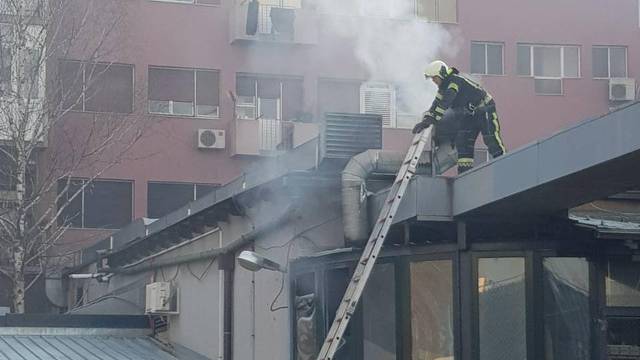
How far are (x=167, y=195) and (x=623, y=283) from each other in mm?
24437

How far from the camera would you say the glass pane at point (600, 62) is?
3731 centimetres

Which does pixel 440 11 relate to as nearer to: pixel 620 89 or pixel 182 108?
pixel 620 89

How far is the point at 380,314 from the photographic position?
447 inches

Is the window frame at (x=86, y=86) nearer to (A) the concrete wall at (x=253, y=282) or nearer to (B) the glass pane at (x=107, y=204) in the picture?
(B) the glass pane at (x=107, y=204)

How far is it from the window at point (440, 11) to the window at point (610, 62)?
4.88 meters

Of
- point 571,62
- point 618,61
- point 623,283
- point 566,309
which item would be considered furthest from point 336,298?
point 618,61

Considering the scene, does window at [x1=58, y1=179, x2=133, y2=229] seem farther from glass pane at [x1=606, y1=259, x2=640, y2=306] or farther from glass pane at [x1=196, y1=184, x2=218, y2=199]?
glass pane at [x1=606, y1=259, x2=640, y2=306]

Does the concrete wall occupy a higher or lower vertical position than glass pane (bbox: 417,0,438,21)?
lower

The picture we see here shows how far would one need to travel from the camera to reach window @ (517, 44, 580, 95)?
37.2m

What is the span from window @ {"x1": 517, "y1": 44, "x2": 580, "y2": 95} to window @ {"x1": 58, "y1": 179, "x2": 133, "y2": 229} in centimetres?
1252

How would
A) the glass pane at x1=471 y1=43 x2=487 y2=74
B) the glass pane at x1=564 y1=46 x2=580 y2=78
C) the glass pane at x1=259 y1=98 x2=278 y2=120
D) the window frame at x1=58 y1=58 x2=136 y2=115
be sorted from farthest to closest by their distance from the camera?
the glass pane at x1=564 y1=46 x2=580 y2=78, the glass pane at x1=471 y1=43 x2=487 y2=74, the glass pane at x1=259 y1=98 x2=278 y2=120, the window frame at x1=58 y1=58 x2=136 y2=115

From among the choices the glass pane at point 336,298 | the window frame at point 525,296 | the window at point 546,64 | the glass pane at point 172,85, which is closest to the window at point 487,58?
the window at point 546,64

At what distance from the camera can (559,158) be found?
8.57 m

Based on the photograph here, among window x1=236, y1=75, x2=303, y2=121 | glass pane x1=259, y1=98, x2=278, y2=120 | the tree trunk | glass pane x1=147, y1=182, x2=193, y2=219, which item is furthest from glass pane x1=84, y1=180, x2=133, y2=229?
the tree trunk
